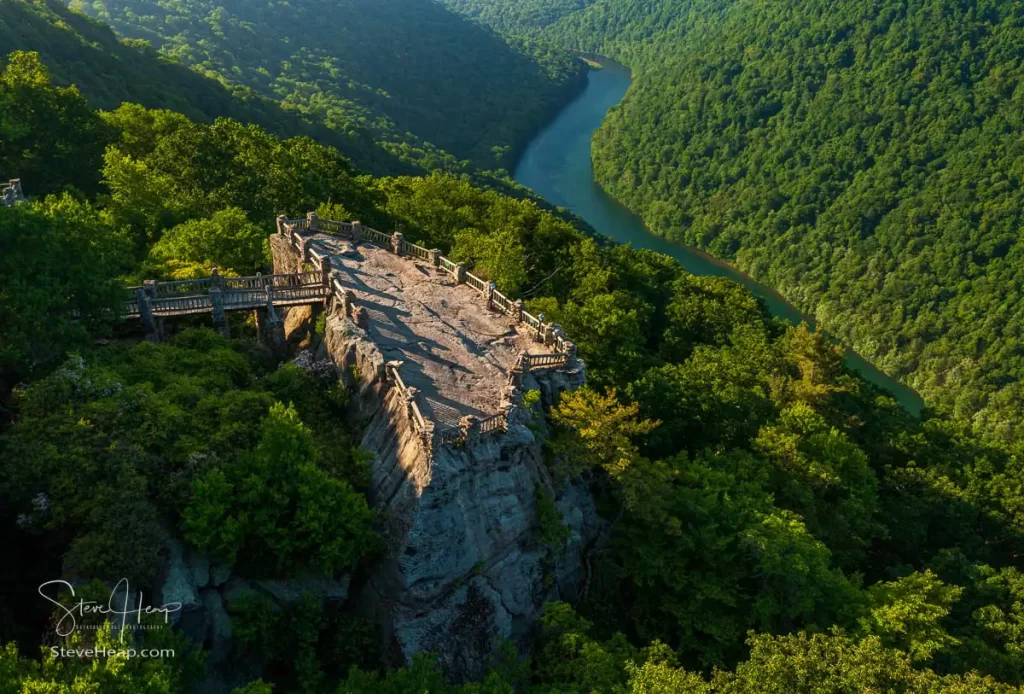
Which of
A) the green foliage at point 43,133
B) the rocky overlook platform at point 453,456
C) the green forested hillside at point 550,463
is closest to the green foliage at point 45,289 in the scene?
the green forested hillside at point 550,463

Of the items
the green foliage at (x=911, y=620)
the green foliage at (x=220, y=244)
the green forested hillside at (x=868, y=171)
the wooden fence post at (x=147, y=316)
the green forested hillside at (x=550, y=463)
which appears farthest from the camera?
the green forested hillside at (x=868, y=171)

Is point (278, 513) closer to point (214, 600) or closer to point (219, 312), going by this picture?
point (214, 600)

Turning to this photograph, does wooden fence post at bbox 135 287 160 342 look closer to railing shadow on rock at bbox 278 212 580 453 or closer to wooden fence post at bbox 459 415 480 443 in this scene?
railing shadow on rock at bbox 278 212 580 453

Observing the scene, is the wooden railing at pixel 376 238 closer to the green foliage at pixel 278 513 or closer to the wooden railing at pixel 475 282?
the wooden railing at pixel 475 282

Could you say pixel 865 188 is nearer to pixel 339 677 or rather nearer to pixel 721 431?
pixel 721 431

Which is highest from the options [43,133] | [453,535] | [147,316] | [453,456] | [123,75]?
[453,456]

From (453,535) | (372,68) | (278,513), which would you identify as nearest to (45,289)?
(278,513)
